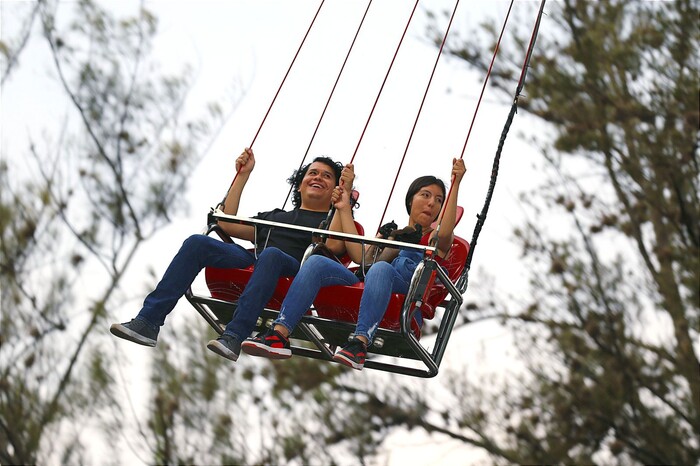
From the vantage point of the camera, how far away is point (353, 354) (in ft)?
17.4

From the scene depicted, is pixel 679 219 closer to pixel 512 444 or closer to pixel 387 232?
pixel 512 444

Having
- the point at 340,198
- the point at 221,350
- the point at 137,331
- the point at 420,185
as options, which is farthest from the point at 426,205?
the point at 137,331

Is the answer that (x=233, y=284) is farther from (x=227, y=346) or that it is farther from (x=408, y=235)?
(x=408, y=235)

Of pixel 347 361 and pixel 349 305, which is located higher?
pixel 349 305

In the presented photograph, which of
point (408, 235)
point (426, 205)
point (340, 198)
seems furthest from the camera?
point (426, 205)

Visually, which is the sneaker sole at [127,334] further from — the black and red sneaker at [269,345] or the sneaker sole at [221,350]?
the black and red sneaker at [269,345]

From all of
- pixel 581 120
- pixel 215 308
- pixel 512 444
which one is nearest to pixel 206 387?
pixel 512 444

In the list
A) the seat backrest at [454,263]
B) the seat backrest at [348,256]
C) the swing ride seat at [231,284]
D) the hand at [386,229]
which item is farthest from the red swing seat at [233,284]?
the seat backrest at [454,263]

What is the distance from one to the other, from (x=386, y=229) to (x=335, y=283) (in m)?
0.35

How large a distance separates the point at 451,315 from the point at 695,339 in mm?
7107

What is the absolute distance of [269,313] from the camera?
5676 millimetres

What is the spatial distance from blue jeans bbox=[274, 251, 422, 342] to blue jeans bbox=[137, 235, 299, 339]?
0.16 meters

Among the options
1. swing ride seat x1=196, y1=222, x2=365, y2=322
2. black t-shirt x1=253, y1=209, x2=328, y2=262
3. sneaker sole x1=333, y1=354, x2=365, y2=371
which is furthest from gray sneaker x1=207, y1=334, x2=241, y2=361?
black t-shirt x1=253, y1=209, x2=328, y2=262

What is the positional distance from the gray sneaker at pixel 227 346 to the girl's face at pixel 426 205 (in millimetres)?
1181
